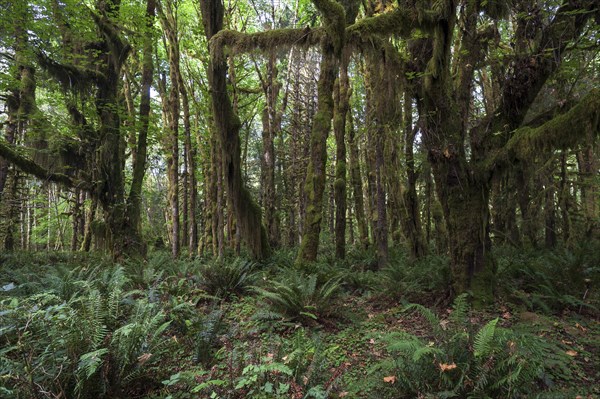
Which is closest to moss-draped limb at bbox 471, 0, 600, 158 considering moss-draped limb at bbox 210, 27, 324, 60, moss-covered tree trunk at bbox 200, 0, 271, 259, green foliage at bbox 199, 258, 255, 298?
moss-draped limb at bbox 210, 27, 324, 60

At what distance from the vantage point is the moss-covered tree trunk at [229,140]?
7.71 meters

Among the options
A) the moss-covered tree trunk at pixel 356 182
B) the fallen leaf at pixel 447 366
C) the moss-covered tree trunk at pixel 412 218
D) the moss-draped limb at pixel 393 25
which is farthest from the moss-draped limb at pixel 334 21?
the moss-covered tree trunk at pixel 356 182

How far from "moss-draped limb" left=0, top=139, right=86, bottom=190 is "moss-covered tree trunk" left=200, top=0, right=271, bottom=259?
4676mm

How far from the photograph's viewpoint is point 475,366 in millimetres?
3033

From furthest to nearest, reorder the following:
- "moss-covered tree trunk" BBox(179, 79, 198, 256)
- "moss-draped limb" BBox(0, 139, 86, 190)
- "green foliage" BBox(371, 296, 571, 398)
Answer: "moss-covered tree trunk" BBox(179, 79, 198, 256) < "moss-draped limb" BBox(0, 139, 86, 190) < "green foliage" BBox(371, 296, 571, 398)

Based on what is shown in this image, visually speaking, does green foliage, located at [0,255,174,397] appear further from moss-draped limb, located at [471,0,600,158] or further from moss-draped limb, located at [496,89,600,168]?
moss-draped limb, located at [471,0,600,158]

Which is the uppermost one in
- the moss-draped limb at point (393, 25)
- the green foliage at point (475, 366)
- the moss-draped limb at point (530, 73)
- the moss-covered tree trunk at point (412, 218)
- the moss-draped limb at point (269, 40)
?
the moss-draped limb at point (269, 40)

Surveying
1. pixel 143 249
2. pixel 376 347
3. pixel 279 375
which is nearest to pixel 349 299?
pixel 376 347

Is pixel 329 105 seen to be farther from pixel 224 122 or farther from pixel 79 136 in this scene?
pixel 79 136

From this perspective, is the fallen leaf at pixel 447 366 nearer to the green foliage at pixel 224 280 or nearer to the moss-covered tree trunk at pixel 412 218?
the green foliage at pixel 224 280

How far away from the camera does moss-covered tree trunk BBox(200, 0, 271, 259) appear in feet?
25.3

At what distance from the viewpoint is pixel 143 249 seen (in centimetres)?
1063

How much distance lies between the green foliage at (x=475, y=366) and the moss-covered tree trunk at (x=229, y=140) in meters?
6.02

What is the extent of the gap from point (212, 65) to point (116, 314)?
5.52 meters
